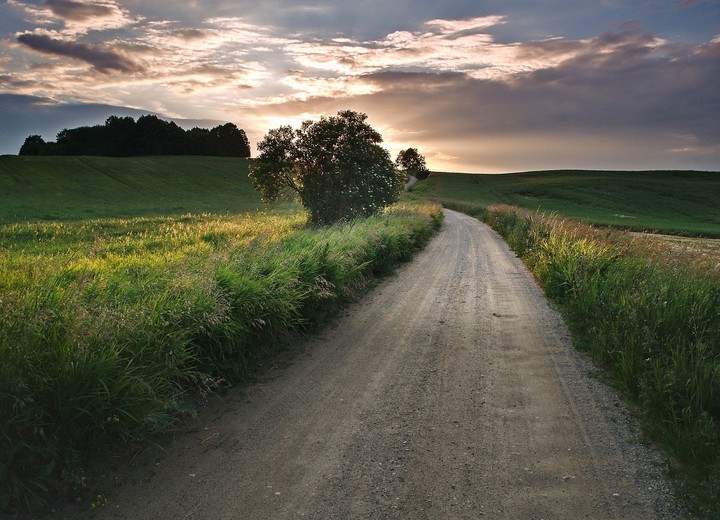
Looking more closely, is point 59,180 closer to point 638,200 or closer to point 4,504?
point 4,504

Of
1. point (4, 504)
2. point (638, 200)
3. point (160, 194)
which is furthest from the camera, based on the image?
point (638, 200)

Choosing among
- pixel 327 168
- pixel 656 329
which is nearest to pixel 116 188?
pixel 327 168

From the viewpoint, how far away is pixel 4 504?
11.3 feet

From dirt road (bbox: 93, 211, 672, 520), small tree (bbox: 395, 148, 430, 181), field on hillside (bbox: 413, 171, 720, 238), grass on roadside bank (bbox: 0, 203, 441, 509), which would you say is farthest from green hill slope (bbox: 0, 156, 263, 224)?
small tree (bbox: 395, 148, 430, 181)

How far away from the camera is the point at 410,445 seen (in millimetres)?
4555

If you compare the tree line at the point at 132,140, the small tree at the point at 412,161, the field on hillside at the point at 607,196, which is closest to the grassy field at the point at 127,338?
the field on hillside at the point at 607,196

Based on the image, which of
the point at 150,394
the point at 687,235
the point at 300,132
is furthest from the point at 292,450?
the point at 687,235

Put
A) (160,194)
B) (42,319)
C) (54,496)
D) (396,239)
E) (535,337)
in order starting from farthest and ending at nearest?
(160,194) < (396,239) < (535,337) < (42,319) < (54,496)

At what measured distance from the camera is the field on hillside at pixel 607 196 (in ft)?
201

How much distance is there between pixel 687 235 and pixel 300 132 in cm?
3085

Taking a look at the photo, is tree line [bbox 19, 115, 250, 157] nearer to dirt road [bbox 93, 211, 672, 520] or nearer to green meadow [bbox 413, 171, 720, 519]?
green meadow [bbox 413, 171, 720, 519]

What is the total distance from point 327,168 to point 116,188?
41.5 m

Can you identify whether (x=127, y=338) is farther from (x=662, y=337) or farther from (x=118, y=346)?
(x=662, y=337)

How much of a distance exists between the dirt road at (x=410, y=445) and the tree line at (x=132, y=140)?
109402mm
